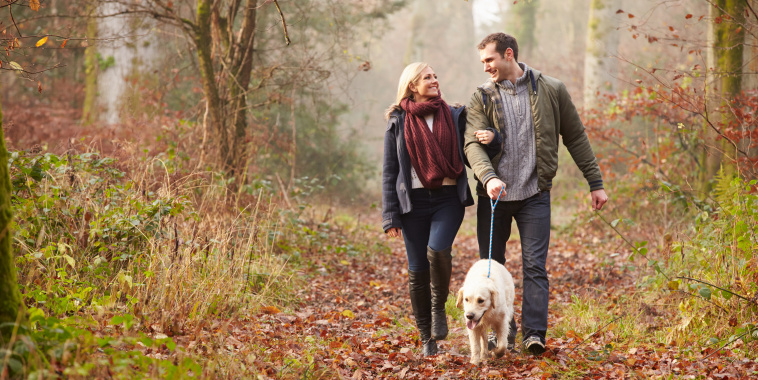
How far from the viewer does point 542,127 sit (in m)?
4.28

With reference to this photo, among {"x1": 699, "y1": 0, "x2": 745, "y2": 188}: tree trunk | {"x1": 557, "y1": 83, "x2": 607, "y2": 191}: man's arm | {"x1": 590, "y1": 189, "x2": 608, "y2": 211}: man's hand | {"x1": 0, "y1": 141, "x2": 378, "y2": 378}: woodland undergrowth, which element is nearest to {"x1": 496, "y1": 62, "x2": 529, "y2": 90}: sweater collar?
{"x1": 557, "y1": 83, "x2": 607, "y2": 191}: man's arm

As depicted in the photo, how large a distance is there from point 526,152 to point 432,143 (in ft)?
2.32

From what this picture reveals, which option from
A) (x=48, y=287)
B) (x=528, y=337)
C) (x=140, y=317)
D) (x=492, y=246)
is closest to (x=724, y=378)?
(x=528, y=337)

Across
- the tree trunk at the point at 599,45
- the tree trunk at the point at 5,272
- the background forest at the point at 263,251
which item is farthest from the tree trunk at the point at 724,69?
the tree trunk at the point at 599,45

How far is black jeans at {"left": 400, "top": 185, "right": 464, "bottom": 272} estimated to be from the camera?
4398mm

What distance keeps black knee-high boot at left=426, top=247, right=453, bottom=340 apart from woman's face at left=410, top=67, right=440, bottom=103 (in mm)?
1191

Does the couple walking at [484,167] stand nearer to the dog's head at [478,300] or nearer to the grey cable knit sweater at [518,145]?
the grey cable knit sweater at [518,145]

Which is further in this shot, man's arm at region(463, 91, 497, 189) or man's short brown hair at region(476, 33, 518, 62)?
man's short brown hair at region(476, 33, 518, 62)

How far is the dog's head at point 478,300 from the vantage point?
3947mm

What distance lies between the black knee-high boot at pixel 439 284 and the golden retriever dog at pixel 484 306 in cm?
22

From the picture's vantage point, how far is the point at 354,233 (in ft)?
30.3

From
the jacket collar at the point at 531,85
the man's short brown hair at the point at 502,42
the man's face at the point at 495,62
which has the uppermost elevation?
the man's short brown hair at the point at 502,42

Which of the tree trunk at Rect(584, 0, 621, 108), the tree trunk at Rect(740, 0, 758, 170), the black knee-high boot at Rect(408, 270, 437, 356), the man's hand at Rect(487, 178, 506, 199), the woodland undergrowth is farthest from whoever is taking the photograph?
the tree trunk at Rect(584, 0, 621, 108)

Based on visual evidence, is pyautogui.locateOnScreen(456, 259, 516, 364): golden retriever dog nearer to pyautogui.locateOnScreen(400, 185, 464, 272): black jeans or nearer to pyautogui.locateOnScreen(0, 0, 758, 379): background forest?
pyautogui.locateOnScreen(0, 0, 758, 379): background forest
